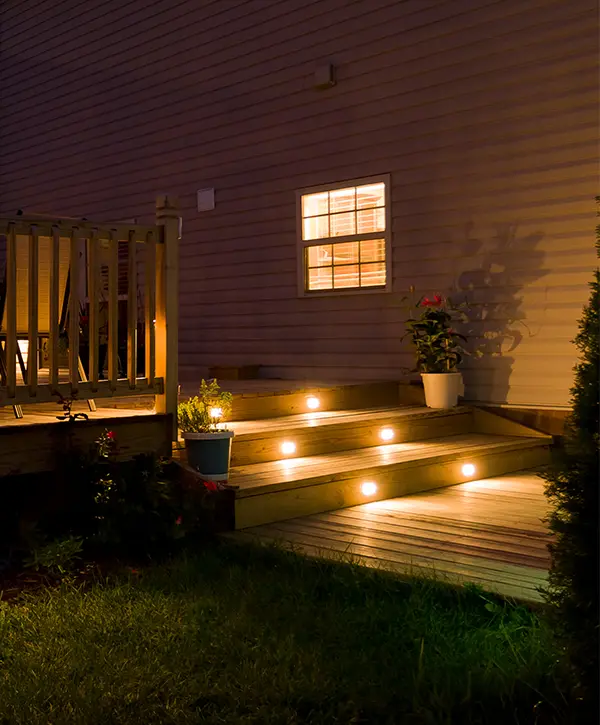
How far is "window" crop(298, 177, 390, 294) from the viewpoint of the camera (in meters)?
7.46

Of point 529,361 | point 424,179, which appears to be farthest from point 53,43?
point 529,361

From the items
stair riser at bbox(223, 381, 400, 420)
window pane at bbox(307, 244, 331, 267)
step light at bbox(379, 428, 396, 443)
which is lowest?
step light at bbox(379, 428, 396, 443)

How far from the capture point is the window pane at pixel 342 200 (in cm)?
767

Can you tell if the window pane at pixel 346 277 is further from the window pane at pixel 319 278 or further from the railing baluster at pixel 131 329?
the railing baluster at pixel 131 329

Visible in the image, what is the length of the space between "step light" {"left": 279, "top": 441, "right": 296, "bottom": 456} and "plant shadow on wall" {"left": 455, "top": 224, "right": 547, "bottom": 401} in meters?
2.07

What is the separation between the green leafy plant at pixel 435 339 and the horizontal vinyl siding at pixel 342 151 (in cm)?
23

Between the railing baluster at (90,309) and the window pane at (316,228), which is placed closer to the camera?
the railing baluster at (90,309)

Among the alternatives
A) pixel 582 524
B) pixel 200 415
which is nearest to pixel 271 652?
pixel 582 524

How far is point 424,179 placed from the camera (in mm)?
7094

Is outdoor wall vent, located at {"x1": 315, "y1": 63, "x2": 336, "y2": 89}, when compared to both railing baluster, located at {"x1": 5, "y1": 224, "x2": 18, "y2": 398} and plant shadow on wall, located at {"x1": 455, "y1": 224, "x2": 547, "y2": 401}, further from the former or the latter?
railing baluster, located at {"x1": 5, "y1": 224, "x2": 18, "y2": 398}

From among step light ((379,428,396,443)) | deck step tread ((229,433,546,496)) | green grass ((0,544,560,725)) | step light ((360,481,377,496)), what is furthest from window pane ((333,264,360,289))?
green grass ((0,544,560,725))

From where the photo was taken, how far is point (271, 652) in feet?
8.98

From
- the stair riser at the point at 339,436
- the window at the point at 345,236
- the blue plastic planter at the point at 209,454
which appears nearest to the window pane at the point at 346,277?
the window at the point at 345,236

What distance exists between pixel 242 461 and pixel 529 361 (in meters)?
2.53
